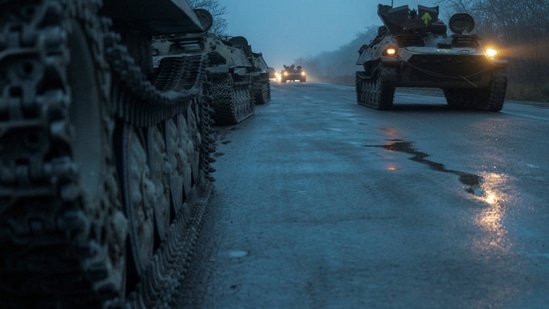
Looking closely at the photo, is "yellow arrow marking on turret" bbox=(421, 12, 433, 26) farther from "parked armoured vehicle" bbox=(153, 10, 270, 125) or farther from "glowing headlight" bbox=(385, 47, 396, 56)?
"parked armoured vehicle" bbox=(153, 10, 270, 125)

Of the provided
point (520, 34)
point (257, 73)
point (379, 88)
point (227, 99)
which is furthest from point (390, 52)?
point (520, 34)

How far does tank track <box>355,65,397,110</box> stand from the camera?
666 inches

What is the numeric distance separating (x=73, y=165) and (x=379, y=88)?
1616cm

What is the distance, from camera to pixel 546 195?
6.24m

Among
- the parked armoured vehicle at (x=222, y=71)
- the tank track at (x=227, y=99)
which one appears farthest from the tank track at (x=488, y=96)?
the tank track at (x=227, y=99)

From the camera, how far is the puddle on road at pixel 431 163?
666cm

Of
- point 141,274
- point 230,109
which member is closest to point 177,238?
point 141,274

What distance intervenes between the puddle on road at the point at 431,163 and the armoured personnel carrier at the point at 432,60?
6576 mm

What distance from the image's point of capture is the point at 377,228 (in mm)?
5004

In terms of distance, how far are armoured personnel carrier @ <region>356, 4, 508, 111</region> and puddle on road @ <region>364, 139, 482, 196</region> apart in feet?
21.6

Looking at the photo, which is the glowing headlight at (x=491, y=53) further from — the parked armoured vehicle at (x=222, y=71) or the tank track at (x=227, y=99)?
the tank track at (x=227, y=99)

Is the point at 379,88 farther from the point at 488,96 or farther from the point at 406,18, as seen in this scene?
the point at 488,96

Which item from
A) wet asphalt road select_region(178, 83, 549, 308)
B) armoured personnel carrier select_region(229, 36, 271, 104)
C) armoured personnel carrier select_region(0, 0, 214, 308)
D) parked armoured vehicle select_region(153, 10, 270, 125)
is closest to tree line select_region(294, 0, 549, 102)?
armoured personnel carrier select_region(229, 36, 271, 104)

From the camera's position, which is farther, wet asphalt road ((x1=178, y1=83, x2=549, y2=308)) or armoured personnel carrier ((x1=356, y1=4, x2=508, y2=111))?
armoured personnel carrier ((x1=356, y1=4, x2=508, y2=111))
